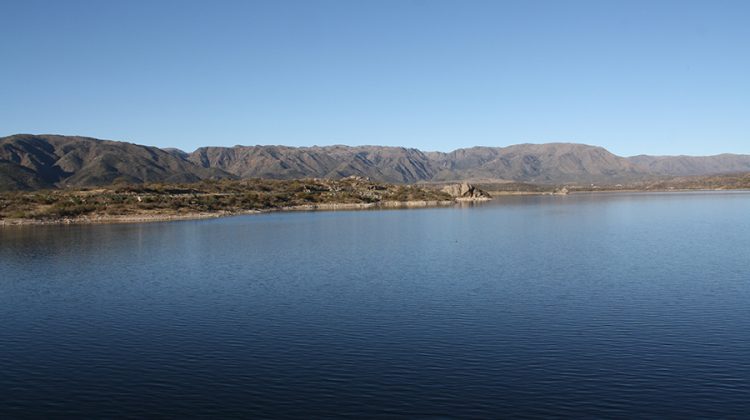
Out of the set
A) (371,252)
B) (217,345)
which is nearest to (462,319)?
(217,345)

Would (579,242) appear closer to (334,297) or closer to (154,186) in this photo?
(334,297)

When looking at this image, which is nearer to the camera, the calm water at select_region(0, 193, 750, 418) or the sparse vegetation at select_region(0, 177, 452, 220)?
the calm water at select_region(0, 193, 750, 418)

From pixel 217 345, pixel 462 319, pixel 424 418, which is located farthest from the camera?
pixel 462 319

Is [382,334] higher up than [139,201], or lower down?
lower down

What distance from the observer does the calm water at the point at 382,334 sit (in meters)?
21.6

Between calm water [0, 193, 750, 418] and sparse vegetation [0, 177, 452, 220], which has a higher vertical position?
sparse vegetation [0, 177, 452, 220]

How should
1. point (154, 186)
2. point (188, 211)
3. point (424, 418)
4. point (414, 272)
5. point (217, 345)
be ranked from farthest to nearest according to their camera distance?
1. point (154, 186)
2. point (188, 211)
3. point (414, 272)
4. point (217, 345)
5. point (424, 418)

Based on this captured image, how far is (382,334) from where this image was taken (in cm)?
3017

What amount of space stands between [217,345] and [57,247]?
175ft

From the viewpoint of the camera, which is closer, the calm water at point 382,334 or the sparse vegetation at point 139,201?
the calm water at point 382,334

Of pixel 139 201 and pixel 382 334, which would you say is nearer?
pixel 382 334

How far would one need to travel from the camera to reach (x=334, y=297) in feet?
129

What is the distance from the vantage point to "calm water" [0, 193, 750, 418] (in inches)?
852

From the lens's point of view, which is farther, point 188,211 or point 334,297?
point 188,211
